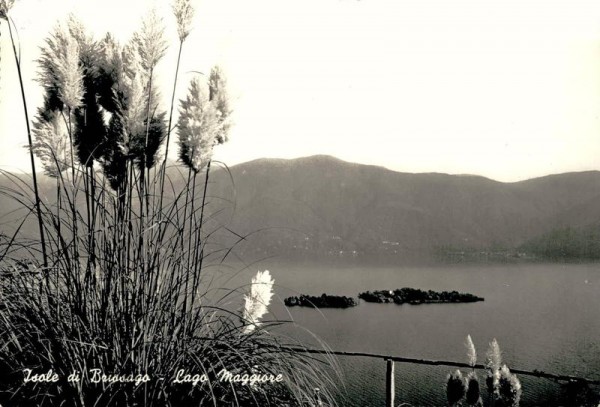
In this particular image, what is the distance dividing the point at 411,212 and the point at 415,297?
10737 cm

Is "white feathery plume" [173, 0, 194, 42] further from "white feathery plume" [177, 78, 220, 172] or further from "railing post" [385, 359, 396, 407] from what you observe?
"railing post" [385, 359, 396, 407]

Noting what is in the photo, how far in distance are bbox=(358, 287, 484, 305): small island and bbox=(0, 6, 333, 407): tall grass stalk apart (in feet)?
197

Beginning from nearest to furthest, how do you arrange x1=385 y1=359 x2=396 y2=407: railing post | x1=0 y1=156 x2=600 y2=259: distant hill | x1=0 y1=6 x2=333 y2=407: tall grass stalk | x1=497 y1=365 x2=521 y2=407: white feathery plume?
x1=0 y1=6 x2=333 y2=407: tall grass stalk
x1=385 y1=359 x2=396 y2=407: railing post
x1=497 y1=365 x2=521 y2=407: white feathery plume
x1=0 y1=156 x2=600 y2=259: distant hill

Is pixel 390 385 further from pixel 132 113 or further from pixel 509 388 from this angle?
pixel 132 113

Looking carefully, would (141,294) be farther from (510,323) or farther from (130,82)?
(510,323)

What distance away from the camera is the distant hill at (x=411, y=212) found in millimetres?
150375

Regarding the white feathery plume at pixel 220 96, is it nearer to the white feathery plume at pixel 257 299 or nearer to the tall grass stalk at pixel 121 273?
the tall grass stalk at pixel 121 273

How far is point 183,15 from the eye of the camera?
2.53 m

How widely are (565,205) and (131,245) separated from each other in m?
168

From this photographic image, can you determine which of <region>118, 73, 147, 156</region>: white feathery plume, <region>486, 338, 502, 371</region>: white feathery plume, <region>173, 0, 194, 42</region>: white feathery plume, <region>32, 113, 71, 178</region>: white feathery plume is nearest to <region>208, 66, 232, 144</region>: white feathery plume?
<region>173, 0, 194, 42</region>: white feathery plume

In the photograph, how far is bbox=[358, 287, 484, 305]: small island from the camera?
200 feet

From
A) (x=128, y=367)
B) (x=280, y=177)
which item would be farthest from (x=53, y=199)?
(x=280, y=177)

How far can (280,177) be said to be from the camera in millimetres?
195250

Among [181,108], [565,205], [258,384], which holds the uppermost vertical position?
[565,205]
